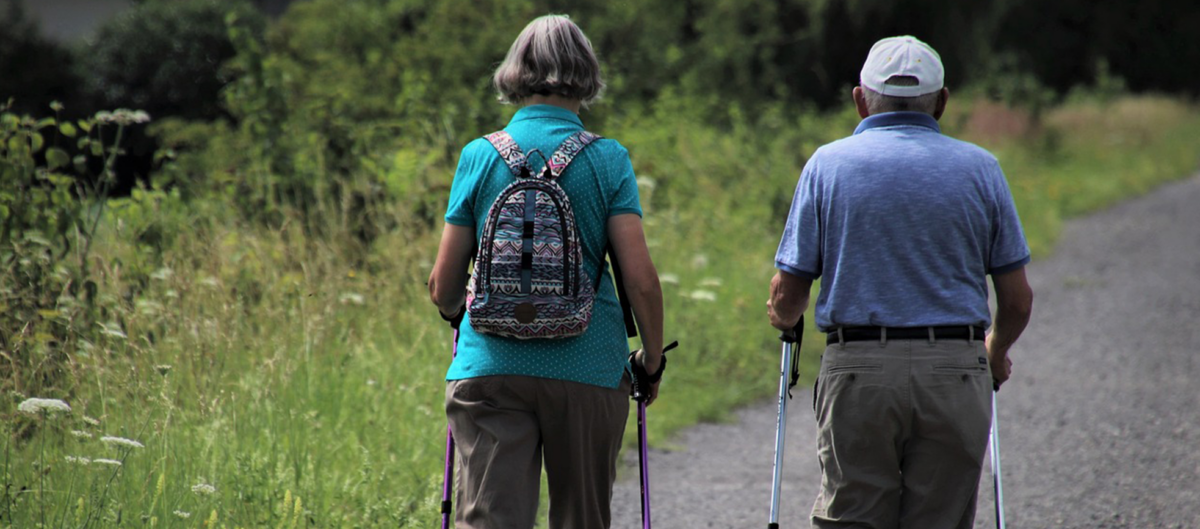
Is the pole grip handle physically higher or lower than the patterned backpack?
lower

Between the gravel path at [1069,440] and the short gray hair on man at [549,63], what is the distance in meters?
2.48

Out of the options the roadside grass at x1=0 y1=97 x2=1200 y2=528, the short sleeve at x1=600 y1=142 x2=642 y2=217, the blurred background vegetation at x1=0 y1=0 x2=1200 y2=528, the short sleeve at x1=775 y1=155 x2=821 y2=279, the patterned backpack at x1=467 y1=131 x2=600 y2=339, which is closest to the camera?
the patterned backpack at x1=467 y1=131 x2=600 y2=339

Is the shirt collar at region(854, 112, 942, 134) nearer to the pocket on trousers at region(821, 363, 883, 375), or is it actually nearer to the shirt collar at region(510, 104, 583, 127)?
the pocket on trousers at region(821, 363, 883, 375)

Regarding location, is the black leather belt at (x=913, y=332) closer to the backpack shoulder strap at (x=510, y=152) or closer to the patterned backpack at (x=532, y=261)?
the patterned backpack at (x=532, y=261)

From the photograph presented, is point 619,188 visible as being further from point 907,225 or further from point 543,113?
point 907,225

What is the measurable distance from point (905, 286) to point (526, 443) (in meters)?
1.04

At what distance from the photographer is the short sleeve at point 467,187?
10.3 feet

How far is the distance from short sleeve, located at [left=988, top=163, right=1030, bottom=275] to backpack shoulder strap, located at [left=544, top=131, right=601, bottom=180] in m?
1.05

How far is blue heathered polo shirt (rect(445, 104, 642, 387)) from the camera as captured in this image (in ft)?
10.3

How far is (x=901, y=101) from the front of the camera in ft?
10.7

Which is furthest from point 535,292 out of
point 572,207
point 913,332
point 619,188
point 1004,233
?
point 1004,233

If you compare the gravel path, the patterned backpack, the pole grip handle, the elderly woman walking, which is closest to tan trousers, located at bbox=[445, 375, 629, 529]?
the elderly woman walking

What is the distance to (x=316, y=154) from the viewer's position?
831 cm

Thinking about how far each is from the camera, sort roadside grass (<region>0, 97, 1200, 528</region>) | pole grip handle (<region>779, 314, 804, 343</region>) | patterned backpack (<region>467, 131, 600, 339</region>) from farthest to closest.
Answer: roadside grass (<region>0, 97, 1200, 528</region>), pole grip handle (<region>779, 314, 804, 343</region>), patterned backpack (<region>467, 131, 600, 339</region>)
